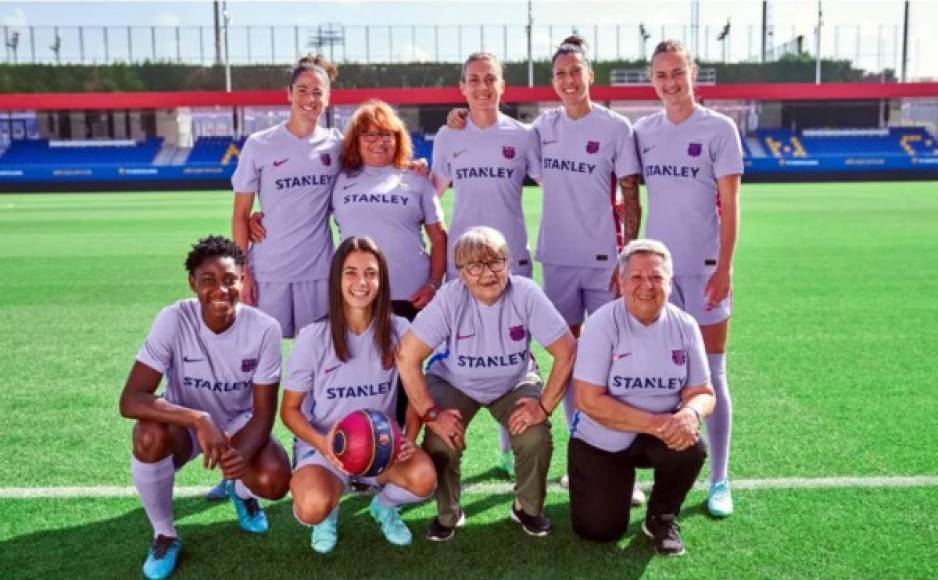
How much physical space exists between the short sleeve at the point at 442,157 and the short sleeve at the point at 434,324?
1094mm

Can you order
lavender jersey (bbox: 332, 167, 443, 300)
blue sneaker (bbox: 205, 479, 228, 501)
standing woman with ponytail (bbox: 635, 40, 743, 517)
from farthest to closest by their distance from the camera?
lavender jersey (bbox: 332, 167, 443, 300) < blue sneaker (bbox: 205, 479, 228, 501) < standing woman with ponytail (bbox: 635, 40, 743, 517)

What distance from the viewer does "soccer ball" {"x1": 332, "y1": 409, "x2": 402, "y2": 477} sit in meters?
3.59

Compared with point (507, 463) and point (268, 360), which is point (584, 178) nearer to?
point (507, 463)

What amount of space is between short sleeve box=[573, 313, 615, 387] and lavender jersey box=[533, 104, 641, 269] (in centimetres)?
96

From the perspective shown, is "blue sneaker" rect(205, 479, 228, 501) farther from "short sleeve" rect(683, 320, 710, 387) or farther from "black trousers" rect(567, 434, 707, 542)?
"short sleeve" rect(683, 320, 710, 387)

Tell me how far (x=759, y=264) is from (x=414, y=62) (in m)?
47.1

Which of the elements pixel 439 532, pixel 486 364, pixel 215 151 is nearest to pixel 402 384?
pixel 486 364

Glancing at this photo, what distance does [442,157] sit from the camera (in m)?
4.88

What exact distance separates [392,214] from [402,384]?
90 cm

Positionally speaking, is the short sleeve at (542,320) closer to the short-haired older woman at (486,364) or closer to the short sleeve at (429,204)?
the short-haired older woman at (486,364)

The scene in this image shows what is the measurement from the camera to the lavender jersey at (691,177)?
14.1ft

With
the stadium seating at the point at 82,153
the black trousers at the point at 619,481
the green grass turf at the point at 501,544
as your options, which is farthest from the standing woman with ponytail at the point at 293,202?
the stadium seating at the point at 82,153

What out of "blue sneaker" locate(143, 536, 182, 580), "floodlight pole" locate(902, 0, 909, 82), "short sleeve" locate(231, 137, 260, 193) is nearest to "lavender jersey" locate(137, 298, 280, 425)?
"blue sneaker" locate(143, 536, 182, 580)

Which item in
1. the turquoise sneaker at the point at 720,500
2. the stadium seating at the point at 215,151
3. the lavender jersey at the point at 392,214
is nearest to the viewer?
the turquoise sneaker at the point at 720,500
